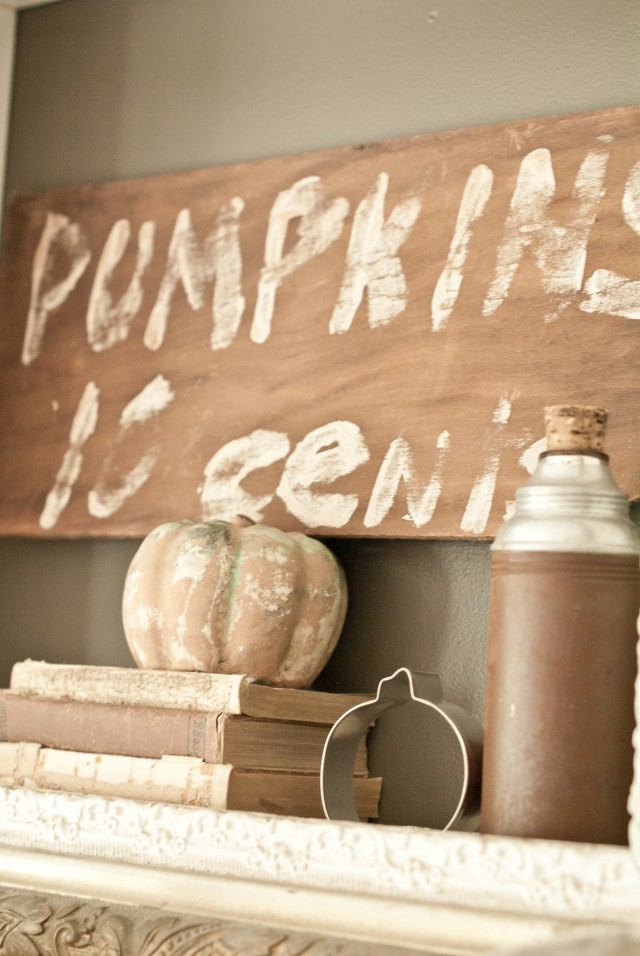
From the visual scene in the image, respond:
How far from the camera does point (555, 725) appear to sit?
890 mm

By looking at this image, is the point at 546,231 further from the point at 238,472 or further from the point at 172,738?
the point at 172,738

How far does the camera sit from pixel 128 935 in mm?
976

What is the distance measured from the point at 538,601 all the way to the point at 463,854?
0.66 feet

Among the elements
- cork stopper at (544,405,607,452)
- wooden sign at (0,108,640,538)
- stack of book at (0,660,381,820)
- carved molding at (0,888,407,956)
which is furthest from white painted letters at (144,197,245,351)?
carved molding at (0,888,407,956)

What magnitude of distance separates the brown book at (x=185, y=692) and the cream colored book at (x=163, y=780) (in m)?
0.06

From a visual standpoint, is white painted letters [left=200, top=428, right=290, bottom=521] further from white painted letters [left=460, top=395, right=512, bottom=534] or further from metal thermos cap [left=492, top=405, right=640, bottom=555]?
metal thermos cap [left=492, top=405, right=640, bottom=555]

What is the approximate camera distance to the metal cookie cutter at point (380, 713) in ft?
3.27

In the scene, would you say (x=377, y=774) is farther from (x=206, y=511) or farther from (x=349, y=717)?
(x=206, y=511)

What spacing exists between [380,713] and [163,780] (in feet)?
0.72

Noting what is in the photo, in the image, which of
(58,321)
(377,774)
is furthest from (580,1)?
(377,774)

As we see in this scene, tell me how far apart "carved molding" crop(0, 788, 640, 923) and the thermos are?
6cm

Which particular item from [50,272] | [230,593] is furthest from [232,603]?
[50,272]

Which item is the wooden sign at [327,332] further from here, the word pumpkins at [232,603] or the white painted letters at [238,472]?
the word pumpkins at [232,603]

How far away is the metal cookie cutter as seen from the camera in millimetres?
996
